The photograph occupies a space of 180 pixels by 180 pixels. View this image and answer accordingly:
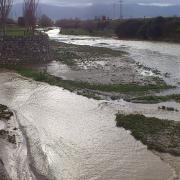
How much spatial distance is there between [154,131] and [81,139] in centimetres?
285

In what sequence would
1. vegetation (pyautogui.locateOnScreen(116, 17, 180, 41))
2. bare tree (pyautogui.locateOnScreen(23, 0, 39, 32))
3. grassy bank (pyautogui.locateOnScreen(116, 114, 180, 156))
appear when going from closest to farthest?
1. grassy bank (pyautogui.locateOnScreen(116, 114, 180, 156))
2. bare tree (pyautogui.locateOnScreen(23, 0, 39, 32))
3. vegetation (pyautogui.locateOnScreen(116, 17, 180, 41))

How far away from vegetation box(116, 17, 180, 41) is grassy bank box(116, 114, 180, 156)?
172 feet

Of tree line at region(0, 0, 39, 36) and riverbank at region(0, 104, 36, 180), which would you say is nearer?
riverbank at region(0, 104, 36, 180)

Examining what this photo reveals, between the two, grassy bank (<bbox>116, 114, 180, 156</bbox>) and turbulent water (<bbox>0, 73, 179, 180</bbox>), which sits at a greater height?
grassy bank (<bbox>116, 114, 180, 156</bbox>)

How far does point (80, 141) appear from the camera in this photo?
15578mm

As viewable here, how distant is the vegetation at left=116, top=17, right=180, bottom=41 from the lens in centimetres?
7094

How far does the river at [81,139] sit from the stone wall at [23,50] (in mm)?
12344

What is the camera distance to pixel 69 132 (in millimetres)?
16703

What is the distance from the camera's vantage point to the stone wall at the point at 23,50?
3676 centimetres

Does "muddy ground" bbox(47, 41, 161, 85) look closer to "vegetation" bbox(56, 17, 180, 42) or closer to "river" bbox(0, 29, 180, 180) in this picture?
"river" bbox(0, 29, 180, 180)

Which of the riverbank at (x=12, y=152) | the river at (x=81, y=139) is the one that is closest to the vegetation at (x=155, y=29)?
the river at (x=81, y=139)

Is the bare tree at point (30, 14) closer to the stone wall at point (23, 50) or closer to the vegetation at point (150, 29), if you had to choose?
the stone wall at point (23, 50)

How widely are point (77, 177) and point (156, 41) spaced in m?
60.9

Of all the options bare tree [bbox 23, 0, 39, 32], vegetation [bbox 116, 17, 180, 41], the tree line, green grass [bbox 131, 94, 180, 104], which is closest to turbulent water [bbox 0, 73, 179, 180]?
green grass [bbox 131, 94, 180, 104]
